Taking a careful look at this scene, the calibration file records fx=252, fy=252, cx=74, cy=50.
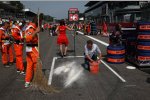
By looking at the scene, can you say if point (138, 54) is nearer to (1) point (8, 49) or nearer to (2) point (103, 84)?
(2) point (103, 84)

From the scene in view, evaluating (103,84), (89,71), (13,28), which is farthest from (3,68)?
(103,84)

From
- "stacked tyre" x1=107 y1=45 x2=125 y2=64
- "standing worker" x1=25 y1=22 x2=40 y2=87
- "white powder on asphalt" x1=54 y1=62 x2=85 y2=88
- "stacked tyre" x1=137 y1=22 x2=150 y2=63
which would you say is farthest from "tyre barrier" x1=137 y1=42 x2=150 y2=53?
"standing worker" x1=25 y1=22 x2=40 y2=87

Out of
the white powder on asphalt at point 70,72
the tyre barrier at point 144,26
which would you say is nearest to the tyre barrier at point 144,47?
the tyre barrier at point 144,26

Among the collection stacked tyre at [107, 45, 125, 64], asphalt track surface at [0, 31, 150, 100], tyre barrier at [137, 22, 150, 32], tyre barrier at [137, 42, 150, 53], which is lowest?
asphalt track surface at [0, 31, 150, 100]

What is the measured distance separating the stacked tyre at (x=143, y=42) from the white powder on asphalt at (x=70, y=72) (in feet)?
7.84

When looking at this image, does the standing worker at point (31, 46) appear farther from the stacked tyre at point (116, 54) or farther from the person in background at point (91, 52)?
the stacked tyre at point (116, 54)

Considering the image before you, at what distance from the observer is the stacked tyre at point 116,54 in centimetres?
1080

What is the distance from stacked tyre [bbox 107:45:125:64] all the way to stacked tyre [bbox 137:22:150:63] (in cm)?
108

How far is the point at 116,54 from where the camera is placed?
35.3ft

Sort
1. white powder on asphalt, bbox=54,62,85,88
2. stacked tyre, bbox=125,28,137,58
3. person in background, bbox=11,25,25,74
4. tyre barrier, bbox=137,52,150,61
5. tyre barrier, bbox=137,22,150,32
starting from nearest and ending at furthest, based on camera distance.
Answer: white powder on asphalt, bbox=54,62,85,88
person in background, bbox=11,25,25,74
tyre barrier, bbox=137,22,150,32
tyre barrier, bbox=137,52,150,61
stacked tyre, bbox=125,28,137,58

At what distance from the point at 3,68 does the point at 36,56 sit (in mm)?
3702

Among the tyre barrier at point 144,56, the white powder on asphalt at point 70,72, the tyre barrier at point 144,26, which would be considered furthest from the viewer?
the tyre barrier at point 144,56

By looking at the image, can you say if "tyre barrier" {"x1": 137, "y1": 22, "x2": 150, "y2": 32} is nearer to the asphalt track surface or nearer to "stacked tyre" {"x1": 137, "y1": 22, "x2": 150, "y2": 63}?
"stacked tyre" {"x1": 137, "y1": 22, "x2": 150, "y2": 63}

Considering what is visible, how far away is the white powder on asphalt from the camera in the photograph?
26.5ft
